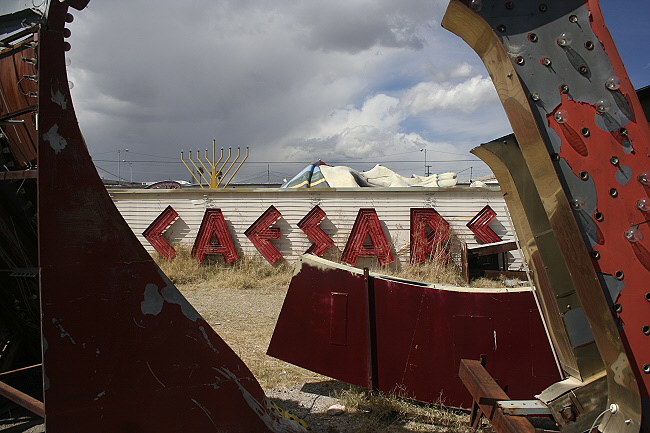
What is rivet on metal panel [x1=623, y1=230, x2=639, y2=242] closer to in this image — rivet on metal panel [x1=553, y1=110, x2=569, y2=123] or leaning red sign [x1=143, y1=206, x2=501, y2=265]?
rivet on metal panel [x1=553, y1=110, x2=569, y2=123]

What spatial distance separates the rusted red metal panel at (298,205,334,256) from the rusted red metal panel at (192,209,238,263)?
205cm

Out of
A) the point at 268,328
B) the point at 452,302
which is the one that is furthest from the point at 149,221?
the point at 452,302

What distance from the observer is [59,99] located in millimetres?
2650

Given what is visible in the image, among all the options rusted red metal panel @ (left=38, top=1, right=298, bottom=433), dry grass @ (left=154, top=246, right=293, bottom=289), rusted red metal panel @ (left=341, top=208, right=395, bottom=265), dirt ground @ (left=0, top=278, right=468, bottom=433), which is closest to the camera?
rusted red metal panel @ (left=38, top=1, right=298, bottom=433)

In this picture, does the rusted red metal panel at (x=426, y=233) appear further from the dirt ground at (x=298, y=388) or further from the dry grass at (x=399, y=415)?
the dry grass at (x=399, y=415)

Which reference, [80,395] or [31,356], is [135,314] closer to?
[80,395]

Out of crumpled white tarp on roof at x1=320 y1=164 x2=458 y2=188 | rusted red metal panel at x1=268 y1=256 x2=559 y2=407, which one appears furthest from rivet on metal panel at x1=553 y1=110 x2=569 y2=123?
crumpled white tarp on roof at x1=320 y1=164 x2=458 y2=188

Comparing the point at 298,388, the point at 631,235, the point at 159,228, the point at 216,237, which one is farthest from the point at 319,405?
the point at 159,228

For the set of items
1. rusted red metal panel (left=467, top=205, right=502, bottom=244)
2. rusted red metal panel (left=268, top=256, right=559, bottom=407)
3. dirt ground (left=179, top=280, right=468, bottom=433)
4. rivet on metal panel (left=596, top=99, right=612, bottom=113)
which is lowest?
dirt ground (left=179, top=280, right=468, bottom=433)

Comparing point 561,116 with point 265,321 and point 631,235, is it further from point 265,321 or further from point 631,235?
point 265,321

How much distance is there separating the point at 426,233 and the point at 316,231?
9.25ft

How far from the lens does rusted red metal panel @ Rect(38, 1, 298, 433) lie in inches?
103

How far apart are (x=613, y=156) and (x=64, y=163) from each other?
255 cm

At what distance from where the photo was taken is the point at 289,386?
543 centimetres
